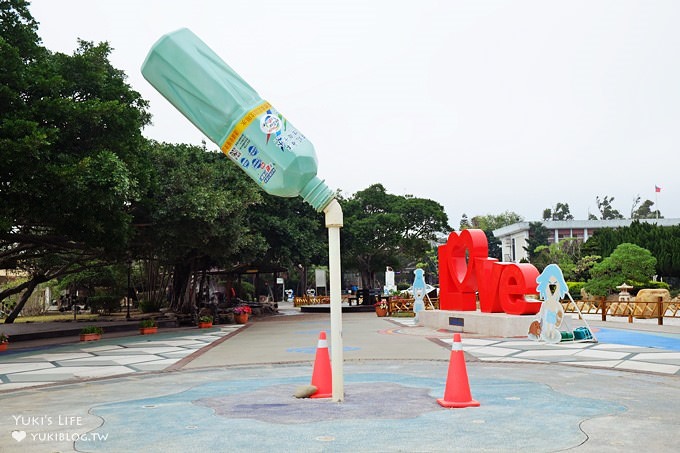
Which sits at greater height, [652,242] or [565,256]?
[652,242]

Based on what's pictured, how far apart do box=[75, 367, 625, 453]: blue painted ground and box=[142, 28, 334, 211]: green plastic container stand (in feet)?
8.75

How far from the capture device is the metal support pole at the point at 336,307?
7.55 m

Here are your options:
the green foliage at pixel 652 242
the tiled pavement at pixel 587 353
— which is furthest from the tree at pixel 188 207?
the green foliage at pixel 652 242

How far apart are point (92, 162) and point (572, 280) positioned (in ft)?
139

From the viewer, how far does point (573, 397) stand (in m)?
8.21

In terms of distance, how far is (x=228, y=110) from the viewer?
22.7ft

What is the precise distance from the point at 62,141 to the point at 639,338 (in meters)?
16.8

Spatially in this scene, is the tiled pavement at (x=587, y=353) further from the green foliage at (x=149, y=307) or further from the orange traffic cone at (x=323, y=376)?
the green foliage at (x=149, y=307)

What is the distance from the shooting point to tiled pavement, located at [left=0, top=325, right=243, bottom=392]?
11.8m

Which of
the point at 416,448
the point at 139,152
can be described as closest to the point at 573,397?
the point at 416,448

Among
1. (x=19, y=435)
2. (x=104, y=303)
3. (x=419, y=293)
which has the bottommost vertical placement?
(x=19, y=435)

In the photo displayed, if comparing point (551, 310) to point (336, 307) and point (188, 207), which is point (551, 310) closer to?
point (336, 307)

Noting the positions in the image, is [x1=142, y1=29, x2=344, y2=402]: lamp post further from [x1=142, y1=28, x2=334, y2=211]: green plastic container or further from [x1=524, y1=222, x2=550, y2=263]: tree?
[x1=524, y1=222, x2=550, y2=263]: tree

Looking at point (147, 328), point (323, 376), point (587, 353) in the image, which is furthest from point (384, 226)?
point (323, 376)
